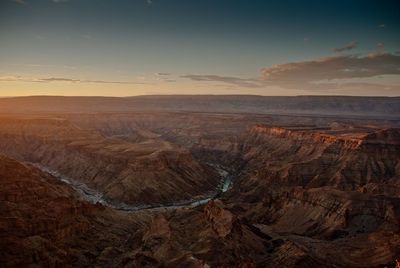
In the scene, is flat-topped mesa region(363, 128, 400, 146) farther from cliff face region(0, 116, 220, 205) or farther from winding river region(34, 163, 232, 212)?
cliff face region(0, 116, 220, 205)

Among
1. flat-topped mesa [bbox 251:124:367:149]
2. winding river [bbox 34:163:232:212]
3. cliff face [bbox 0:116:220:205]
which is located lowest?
winding river [bbox 34:163:232:212]

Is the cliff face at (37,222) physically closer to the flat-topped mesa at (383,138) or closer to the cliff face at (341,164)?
the cliff face at (341,164)

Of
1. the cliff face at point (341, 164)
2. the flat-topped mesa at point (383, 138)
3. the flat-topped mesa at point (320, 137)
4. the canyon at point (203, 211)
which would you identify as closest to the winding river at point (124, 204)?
the canyon at point (203, 211)

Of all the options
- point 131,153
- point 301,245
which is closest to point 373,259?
point 301,245

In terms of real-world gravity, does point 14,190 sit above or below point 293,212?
above

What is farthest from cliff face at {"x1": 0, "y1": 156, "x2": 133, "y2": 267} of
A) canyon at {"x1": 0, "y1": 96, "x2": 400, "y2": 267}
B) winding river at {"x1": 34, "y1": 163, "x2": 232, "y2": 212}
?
winding river at {"x1": 34, "y1": 163, "x2": 232, "y2": 212}

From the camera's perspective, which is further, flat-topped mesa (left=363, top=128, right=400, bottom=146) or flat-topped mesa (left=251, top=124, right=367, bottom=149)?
flat-topped mesa (left=251, top=124, right=367, bottom=149)

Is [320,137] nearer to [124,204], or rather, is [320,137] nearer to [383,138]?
[383,138]

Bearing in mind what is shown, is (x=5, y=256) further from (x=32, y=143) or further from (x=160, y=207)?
(x=32, y=143)
